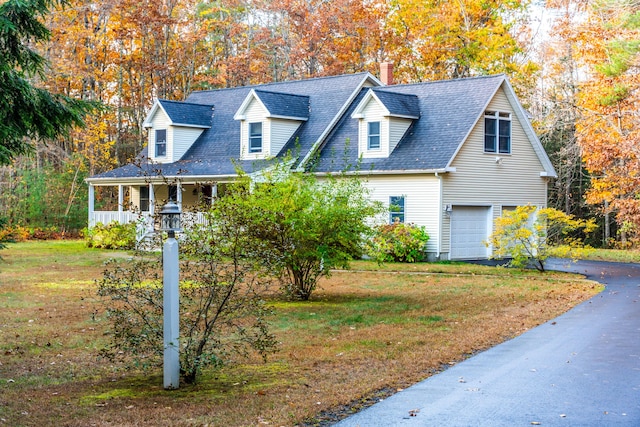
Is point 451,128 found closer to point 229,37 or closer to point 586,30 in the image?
point 586,30

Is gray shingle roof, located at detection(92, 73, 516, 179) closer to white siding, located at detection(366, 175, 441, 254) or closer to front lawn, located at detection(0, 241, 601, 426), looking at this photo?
white siding, located at detection(366, 175, 441, 254)

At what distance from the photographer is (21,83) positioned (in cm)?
1066

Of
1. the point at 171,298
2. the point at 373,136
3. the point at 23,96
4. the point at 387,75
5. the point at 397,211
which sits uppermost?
the point at 387,75

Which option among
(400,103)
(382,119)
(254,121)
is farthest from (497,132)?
(254,121)

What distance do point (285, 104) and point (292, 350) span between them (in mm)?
20807

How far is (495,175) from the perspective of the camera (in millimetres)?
28156

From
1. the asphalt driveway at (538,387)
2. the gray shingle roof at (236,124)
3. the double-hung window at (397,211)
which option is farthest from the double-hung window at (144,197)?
the asphalt driveway at (538,387)

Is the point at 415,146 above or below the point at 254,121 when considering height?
below

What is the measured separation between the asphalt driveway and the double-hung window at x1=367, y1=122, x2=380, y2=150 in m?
15.9

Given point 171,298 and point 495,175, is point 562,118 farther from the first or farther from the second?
point 171,298

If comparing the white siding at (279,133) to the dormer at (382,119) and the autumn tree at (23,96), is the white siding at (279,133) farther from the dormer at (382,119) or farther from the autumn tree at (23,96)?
the autumn tree at (23,96)

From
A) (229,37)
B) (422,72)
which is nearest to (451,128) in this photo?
(422,72)

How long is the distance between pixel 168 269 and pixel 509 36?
3407 cm

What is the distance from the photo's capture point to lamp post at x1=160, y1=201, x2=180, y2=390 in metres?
8.22
